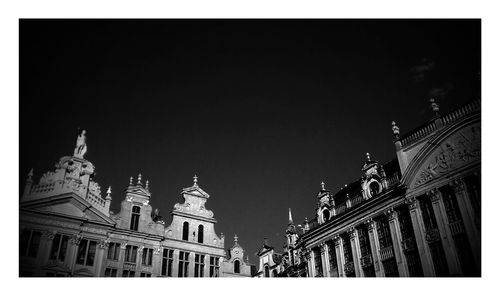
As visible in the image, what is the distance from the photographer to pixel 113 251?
949 inches

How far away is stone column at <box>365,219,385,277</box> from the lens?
21.2 meters

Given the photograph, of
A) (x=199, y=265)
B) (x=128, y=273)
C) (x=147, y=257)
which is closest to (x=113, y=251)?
(x=128, y=273)

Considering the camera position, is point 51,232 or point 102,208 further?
point 102,208

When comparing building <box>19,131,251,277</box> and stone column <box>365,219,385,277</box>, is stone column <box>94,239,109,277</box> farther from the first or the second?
stone column <box>365,219,385,277</box>

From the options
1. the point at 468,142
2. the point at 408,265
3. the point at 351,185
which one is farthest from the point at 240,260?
the point at 468,142

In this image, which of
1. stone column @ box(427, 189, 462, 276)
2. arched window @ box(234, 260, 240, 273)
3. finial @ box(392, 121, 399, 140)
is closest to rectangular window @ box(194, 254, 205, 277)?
arched window @ box(234, 260, 240, 273)

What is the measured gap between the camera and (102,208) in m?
24.3

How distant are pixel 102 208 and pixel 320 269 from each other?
45.1ft

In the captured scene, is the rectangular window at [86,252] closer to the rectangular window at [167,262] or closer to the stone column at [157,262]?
the stone column at [157,262]

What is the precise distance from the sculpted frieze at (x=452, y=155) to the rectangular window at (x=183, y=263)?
14.8 meters

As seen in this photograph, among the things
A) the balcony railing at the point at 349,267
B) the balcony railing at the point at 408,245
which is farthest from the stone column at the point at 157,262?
the balcony railing at the point at 408,245

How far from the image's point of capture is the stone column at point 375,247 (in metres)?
21.2

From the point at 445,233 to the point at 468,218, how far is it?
1317 mm

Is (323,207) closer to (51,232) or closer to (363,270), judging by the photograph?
(363,270)
